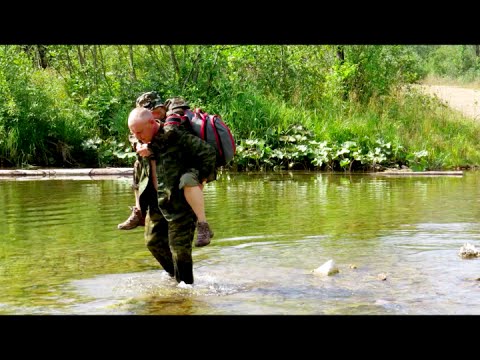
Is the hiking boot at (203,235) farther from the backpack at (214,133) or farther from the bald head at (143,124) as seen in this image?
the bald head at (143,124)

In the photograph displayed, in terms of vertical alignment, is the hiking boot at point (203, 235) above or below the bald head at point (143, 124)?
below

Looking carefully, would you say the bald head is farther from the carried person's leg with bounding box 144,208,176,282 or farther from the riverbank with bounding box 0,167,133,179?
the riverbank with bounding box 0,167,133,179

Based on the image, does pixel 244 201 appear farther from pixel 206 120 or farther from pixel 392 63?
pixel 392 63

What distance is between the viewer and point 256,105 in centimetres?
1981

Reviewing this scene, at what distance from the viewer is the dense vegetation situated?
1842 cm

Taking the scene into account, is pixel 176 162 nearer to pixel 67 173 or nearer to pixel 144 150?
pixel 144 150

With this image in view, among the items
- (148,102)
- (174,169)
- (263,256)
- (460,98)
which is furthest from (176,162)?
(460,98)

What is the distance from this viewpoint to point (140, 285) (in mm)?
6551

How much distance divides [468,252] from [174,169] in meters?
3.01

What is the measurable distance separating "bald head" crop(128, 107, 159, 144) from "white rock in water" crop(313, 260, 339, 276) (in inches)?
74.2

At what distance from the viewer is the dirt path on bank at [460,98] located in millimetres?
22844

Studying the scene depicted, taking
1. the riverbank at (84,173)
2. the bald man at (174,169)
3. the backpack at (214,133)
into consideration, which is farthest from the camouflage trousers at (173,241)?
the riverbank at (84,173)

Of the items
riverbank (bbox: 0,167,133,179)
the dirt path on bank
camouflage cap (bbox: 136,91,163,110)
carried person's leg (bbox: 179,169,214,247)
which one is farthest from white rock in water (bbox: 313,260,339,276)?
the dirt path on bank

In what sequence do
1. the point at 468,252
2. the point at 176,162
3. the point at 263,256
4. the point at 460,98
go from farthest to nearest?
the point at 460,98 → the point at 263,256 → the point at 468,252 → the point at 176,162
